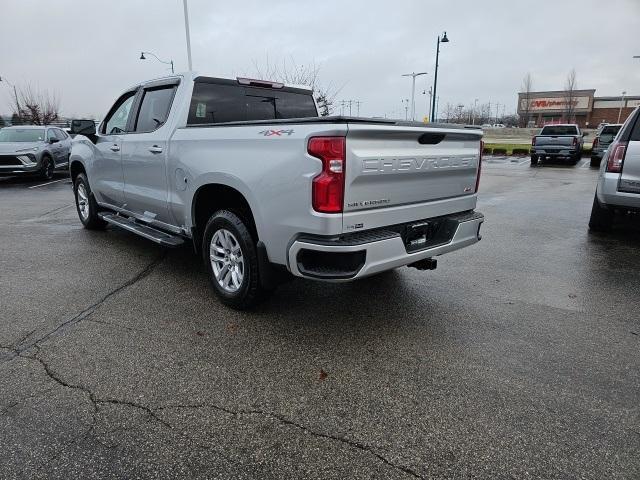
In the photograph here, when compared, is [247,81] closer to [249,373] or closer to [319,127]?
[319,127]

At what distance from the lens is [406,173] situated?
347cm

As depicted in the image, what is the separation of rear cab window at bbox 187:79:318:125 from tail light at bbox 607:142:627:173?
3.81 meters

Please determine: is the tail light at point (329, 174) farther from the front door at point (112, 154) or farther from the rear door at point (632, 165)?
the rear door at point (632, 165)

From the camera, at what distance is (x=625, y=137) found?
232 inches

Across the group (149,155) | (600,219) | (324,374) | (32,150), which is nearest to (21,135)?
(32,150)

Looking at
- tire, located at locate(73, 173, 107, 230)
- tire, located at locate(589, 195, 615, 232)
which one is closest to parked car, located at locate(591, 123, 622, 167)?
tire, located at locate(589, 195, 615, 232)

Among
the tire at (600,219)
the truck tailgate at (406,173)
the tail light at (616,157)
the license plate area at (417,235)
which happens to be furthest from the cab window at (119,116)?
the tire at (600,219)

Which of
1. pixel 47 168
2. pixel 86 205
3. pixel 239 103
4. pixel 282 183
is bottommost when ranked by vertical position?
pixel 47 168

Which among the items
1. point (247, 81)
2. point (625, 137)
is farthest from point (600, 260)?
point (247, 81)

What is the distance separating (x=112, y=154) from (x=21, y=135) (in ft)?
37.0

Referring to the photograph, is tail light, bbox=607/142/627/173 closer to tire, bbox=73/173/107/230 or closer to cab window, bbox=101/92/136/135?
cab window, bbox=101/92/136/135

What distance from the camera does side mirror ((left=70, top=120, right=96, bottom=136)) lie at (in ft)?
19.8

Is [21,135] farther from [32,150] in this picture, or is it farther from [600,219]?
[600,219]

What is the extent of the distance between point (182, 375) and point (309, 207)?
1.36m
